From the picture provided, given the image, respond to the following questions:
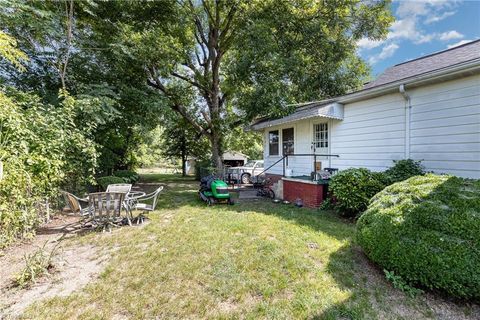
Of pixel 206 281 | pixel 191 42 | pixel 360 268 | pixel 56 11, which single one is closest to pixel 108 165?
pixel 56 11

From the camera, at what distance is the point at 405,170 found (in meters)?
5.72

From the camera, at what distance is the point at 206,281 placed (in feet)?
10.5

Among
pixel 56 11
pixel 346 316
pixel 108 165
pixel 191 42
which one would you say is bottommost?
pixel 346 316

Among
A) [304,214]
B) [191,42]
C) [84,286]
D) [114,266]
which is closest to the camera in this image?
[84,286]

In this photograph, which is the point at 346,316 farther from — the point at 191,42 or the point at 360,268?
the point at 191,42

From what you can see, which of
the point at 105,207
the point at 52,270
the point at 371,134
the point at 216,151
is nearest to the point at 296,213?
the point at 371,134

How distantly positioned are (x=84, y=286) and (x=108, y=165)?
932 cm

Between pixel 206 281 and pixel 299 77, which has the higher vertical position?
pixel 299 77

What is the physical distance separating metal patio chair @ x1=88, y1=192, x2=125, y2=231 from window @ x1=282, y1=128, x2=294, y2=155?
687 centimetres

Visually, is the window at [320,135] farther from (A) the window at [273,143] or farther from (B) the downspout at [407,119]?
(B) the downspout at [407,119]

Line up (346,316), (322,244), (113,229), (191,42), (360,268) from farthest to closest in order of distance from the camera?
(191,42) → (113,229) → (322,244) → (360,268) → (346,316)

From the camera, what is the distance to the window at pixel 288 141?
10023 mm

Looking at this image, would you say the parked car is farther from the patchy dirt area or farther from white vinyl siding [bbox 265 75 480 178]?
the patchy dirt area

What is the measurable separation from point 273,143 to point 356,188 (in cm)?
599
